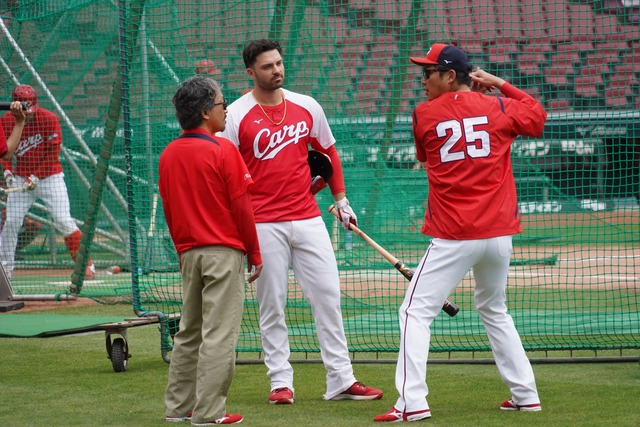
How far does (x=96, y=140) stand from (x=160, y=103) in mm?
4403

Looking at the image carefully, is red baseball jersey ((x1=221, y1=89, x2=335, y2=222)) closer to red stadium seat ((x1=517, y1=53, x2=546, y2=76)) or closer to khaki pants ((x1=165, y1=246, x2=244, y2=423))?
khaki pants ((x1=165, y1=246, x2=244, y2=423))

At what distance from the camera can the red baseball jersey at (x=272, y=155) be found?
18.2ft

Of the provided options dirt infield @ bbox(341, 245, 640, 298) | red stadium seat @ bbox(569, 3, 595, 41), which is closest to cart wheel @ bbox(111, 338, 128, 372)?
dirt infield @ bbox(341, 245, 640, 298)

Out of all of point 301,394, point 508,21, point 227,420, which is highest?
point 508,21

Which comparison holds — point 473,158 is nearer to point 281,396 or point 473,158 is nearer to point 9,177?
point 281,396

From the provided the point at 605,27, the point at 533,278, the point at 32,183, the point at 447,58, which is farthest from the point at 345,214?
the point at 32,183

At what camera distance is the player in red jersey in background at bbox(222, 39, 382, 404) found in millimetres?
5559

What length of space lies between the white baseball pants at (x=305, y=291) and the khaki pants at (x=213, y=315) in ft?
2.14

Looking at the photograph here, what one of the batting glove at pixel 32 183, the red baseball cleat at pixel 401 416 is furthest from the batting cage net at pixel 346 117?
the red baseball cleat at pixel 401 416

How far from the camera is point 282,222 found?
5.57 m

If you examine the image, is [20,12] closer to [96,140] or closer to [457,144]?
[96,140]

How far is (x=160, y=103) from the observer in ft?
28.8

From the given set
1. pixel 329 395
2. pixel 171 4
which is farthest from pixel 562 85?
pixel 329 395

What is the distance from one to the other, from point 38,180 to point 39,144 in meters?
0.40
